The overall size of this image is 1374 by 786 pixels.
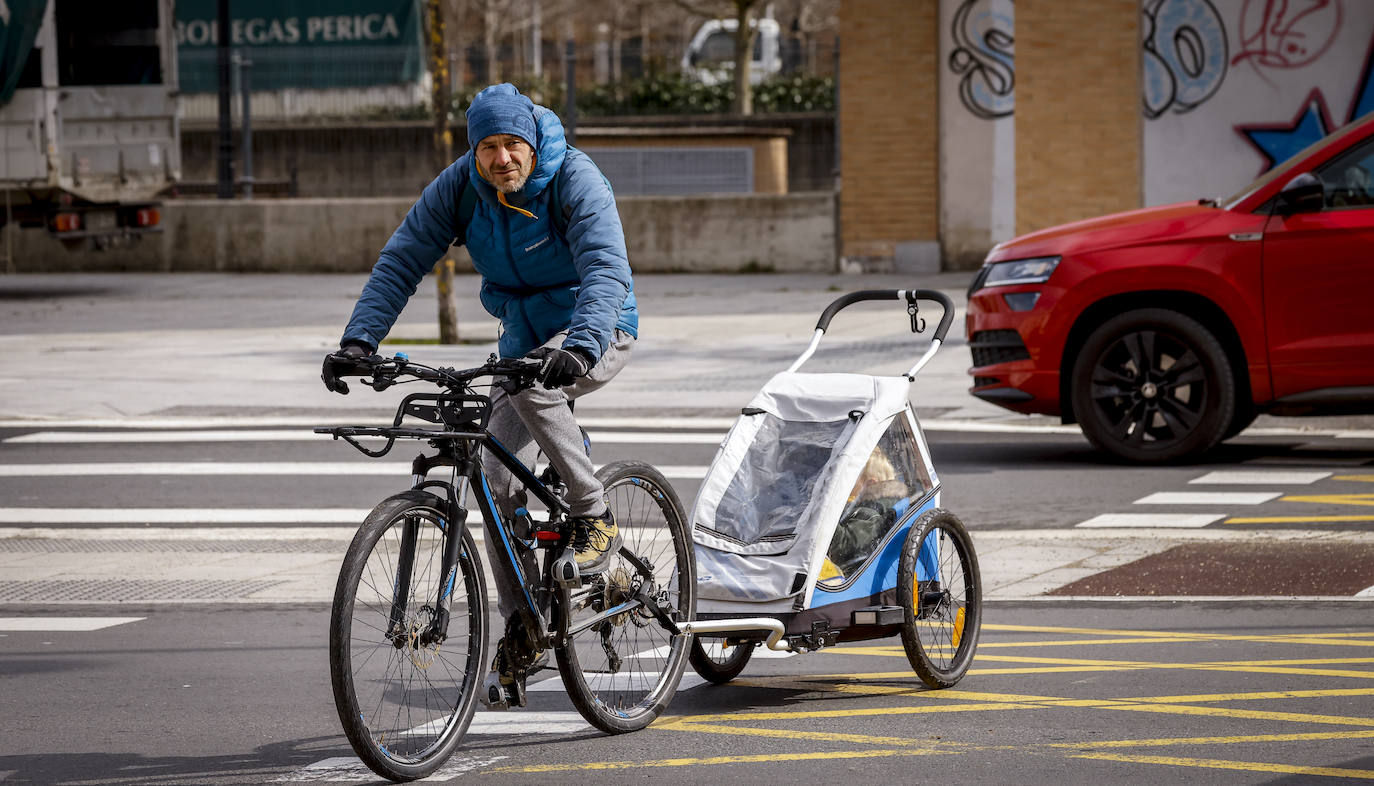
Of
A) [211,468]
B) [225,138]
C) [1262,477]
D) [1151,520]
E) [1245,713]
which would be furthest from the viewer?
[225,138]

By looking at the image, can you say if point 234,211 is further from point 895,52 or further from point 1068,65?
point 1068,65

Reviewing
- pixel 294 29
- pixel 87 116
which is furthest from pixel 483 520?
pixel 294 29

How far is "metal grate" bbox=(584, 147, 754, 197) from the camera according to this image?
26.9 metres

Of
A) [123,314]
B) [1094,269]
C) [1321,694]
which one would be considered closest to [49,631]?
[1321,694]

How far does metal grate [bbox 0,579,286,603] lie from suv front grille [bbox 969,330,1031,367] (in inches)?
177

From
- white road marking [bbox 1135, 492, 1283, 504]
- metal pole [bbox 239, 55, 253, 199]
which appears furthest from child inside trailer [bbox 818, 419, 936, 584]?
metal pole [bbox 239, 55, 253, 199]

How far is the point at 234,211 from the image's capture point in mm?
25500

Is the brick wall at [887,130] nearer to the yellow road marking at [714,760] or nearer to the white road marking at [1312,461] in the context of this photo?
the white road marking at [1312,461]

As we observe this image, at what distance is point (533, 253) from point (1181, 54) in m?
17.2

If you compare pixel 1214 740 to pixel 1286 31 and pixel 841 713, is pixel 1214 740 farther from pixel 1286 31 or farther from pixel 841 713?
pixel 1286 31

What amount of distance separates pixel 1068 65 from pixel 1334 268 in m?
11.4

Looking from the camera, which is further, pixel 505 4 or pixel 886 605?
pixel 505 4

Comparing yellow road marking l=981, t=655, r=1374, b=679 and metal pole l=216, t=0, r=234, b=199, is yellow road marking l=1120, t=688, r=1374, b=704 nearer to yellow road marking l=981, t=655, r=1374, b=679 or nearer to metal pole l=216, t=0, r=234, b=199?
yellow road marking l=981, t=655, r=1374, b=679

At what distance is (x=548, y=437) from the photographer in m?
5.19
